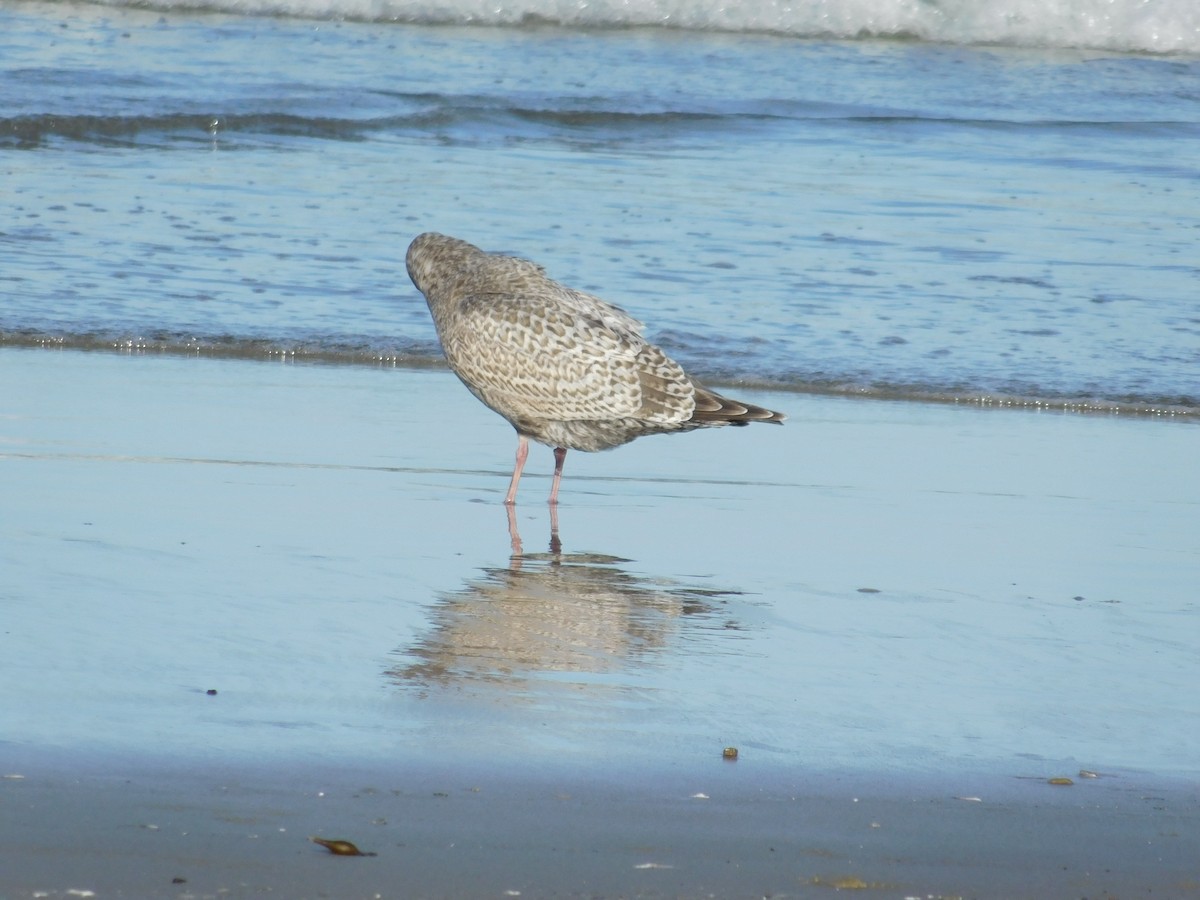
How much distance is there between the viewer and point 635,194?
1243cm

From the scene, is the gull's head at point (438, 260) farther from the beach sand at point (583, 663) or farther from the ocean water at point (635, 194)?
the ocean water at point (635, 194)

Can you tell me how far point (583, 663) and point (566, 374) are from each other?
92.6 inches

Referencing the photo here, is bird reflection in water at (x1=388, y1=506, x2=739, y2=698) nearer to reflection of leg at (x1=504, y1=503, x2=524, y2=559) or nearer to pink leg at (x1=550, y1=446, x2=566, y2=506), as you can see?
reflection of leg at (x1=504, y1=503, x2=524, y2=559)

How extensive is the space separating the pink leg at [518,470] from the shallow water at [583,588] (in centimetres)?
8

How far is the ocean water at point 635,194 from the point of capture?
8.86 meters

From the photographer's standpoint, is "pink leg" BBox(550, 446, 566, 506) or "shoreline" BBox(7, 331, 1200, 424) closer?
"pink leg" BBox(550, 446, 566, 506)

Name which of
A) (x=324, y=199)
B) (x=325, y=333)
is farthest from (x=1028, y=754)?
(x=324, y=199)

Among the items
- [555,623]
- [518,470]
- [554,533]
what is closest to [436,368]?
[518,470]

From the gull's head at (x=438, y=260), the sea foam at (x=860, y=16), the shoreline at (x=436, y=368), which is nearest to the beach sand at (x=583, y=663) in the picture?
the gull's head at (x=438, y=260)

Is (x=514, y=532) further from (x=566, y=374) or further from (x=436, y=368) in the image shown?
(x=436, y=368)

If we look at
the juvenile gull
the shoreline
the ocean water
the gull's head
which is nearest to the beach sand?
the juvenile gull

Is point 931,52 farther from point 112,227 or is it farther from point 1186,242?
point 112,227

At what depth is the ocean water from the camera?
886cm

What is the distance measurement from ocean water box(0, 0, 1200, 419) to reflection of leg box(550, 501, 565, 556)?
2.56 meters
